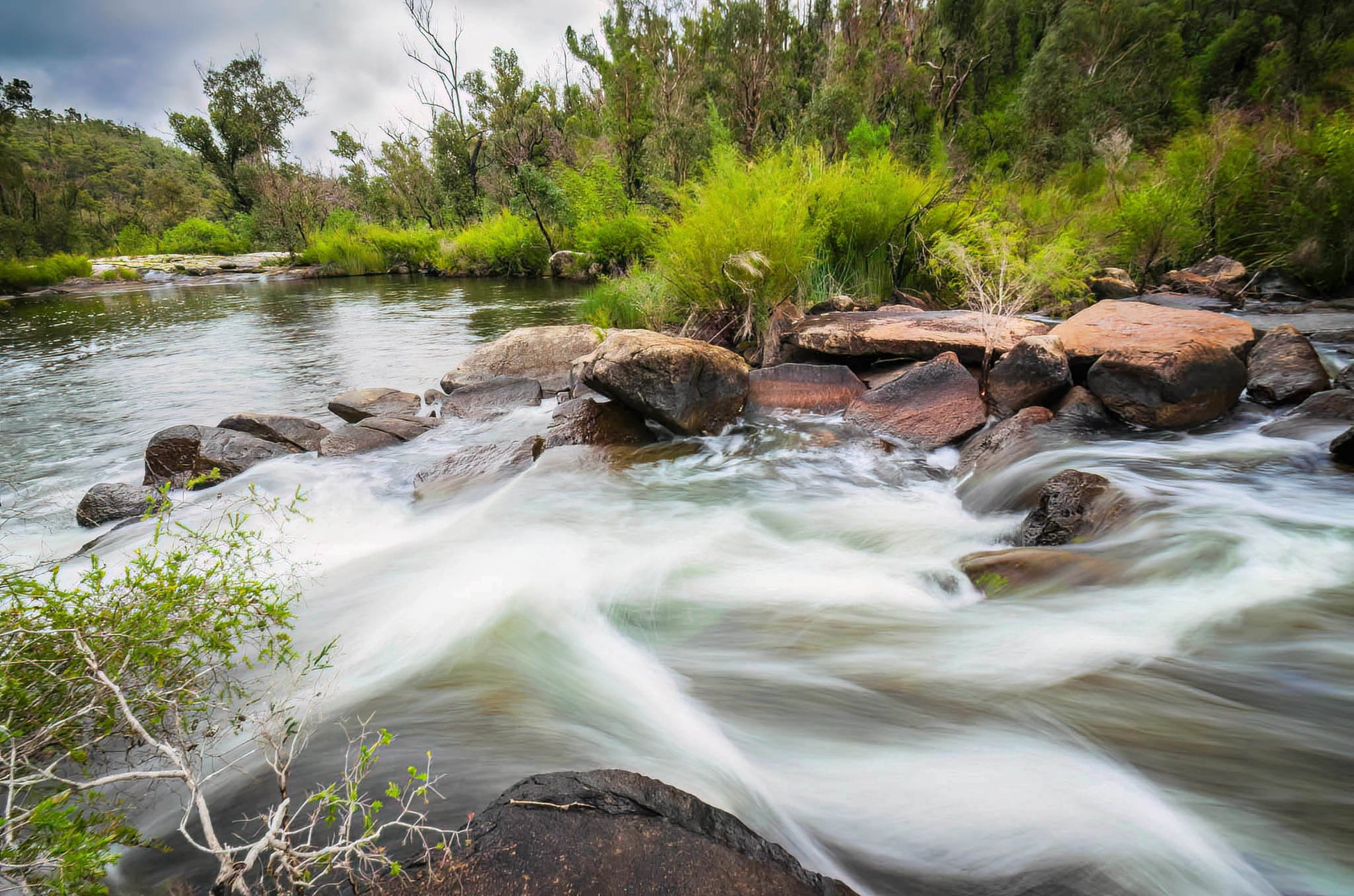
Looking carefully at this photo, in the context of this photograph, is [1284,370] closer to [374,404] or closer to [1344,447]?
[1344,447]

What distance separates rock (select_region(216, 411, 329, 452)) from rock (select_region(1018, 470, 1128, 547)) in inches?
233

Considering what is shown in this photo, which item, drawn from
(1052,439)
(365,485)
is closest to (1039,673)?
(1052,439)

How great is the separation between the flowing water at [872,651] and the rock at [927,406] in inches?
11.0

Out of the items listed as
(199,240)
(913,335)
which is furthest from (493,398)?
(199,240)

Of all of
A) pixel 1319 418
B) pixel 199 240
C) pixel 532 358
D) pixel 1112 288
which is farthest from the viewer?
pixel 199 240

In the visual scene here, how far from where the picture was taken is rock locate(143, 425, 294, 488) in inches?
201

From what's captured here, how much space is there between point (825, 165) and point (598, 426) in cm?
616

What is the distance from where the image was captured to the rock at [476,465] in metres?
4.76

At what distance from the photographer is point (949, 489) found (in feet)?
14.1

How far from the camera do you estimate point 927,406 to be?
5102 mm

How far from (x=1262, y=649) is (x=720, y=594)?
2.16 m

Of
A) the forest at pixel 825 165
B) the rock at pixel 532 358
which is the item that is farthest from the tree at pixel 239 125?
the rock at pixel 532 358

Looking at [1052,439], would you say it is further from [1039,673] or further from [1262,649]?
[1039,673]

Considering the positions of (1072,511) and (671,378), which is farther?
(671,378)
